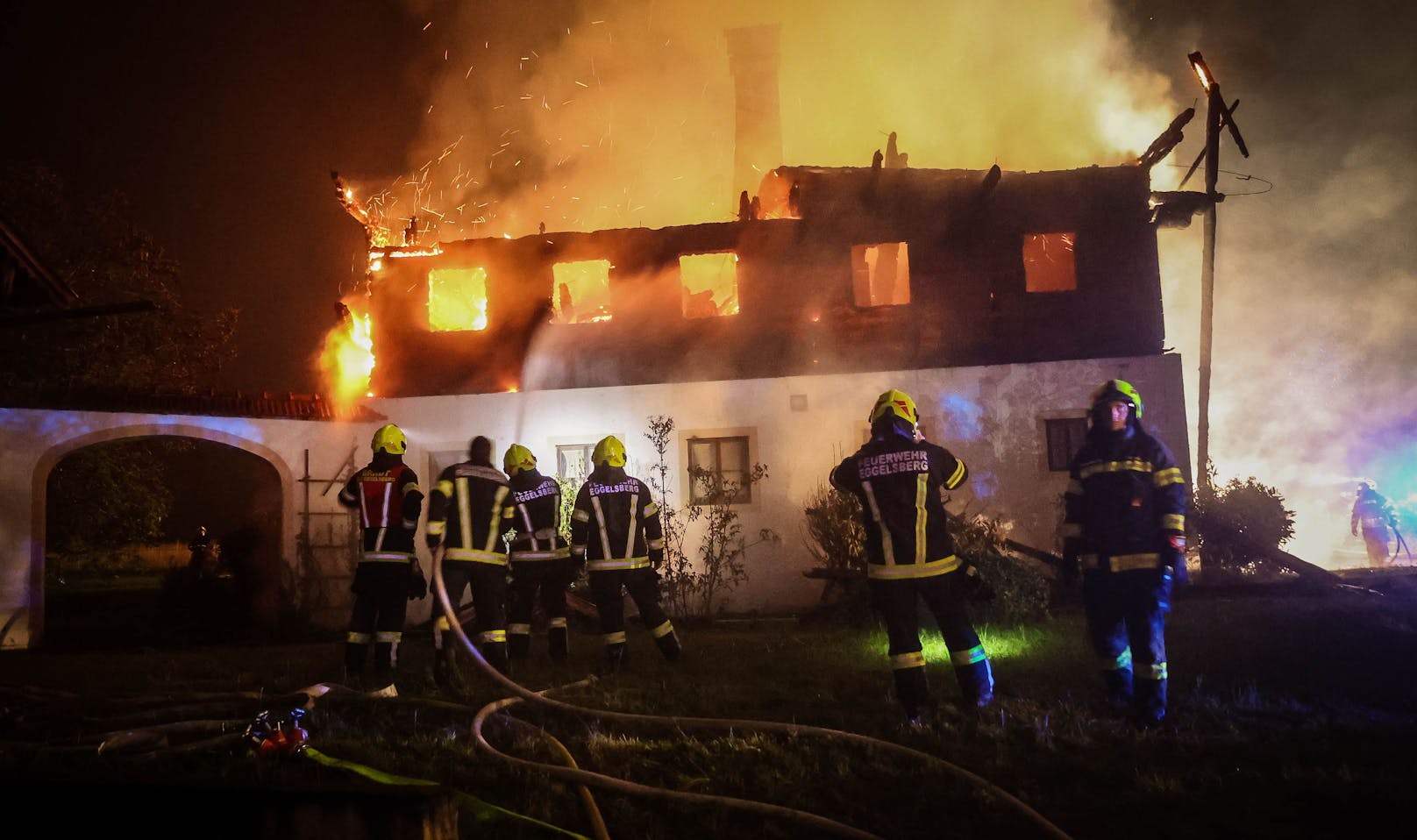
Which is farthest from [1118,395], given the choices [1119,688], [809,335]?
[809,335]

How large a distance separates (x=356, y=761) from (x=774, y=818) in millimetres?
2252

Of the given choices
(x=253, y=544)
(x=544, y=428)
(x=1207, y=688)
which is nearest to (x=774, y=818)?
(x=1207, y=688)

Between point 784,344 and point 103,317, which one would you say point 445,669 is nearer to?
point 784,344

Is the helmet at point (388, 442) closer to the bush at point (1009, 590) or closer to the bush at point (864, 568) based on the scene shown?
the bush at point (864, 568)

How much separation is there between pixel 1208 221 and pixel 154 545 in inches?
1392

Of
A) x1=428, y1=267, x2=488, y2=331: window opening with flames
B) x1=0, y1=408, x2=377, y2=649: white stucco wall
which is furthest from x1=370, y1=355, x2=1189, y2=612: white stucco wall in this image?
x1=428, y1=267, x2=488, y2=331: window opening with flames

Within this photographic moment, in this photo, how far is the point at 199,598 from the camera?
42.8ft

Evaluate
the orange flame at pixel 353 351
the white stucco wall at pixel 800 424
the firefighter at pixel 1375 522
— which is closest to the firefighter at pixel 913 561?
the white stucco wall at pixel 800 424

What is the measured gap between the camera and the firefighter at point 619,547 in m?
7.26

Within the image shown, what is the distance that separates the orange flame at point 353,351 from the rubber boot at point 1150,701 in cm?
1367

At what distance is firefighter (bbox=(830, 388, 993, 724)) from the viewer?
5004 millimetres

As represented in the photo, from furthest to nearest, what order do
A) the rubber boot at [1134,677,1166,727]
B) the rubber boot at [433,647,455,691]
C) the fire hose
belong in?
1. the rubber boot at [433,647,455,691]
2. the rubber boot at [1134,677,1166,727]
3. the fire hose

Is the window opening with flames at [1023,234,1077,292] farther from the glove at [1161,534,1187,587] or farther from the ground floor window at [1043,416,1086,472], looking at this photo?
the glove at [1161,534,1187,587]

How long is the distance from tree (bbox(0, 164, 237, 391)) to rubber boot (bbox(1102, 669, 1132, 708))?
20.0 meters
